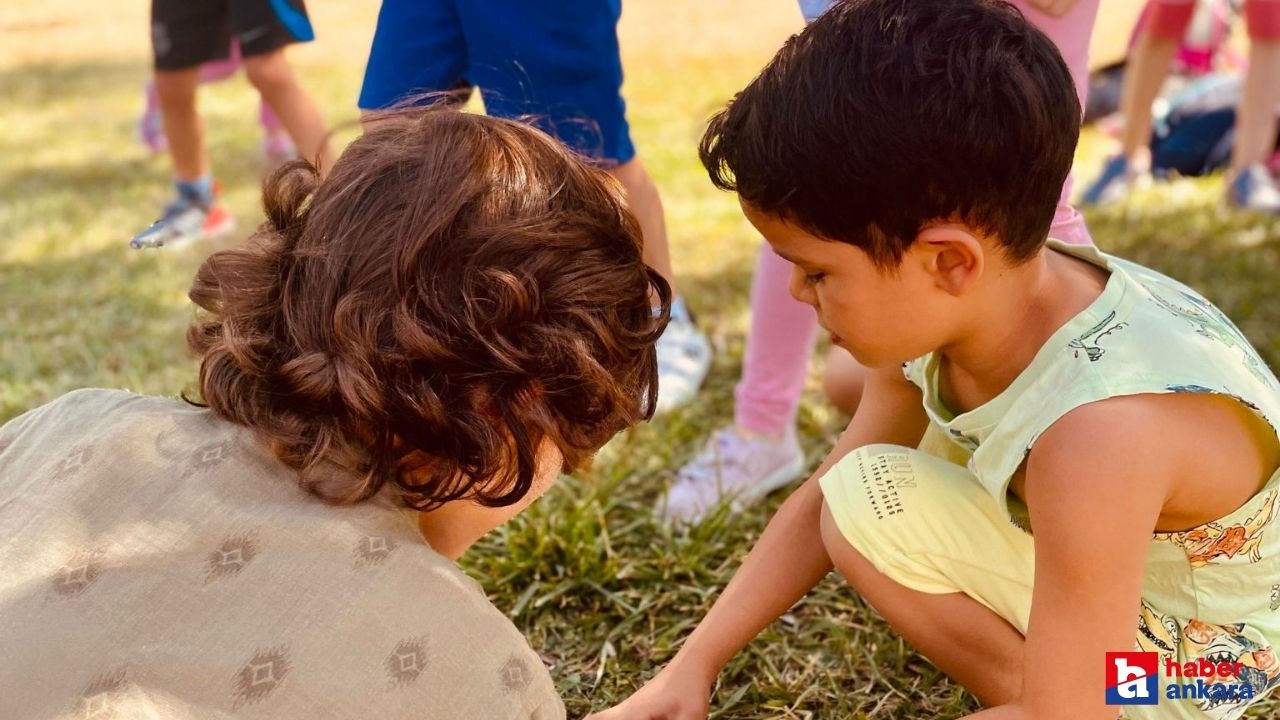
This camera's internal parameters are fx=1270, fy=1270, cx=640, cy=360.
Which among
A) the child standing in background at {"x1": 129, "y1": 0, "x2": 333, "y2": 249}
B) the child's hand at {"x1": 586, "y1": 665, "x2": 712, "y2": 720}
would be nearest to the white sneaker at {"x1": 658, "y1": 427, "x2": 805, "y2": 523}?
the child's hand at {"x1": 586, "y1": 665, "x2": 712, "y2": 720}

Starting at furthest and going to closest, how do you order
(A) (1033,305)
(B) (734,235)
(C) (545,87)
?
(B) (734,235) → (C) (545,87) → (A) (1033,305)

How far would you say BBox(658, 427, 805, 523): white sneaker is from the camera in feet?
6.97

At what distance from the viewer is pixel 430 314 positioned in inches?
46.9

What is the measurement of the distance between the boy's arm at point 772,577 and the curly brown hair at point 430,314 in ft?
1.13

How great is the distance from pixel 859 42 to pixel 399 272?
49 centimetres

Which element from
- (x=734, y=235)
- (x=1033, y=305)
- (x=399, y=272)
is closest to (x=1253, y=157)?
(x=734, y=235)

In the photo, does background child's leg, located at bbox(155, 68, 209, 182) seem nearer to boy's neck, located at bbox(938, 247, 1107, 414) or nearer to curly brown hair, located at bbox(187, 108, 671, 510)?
curly brown hair, located at bbox(187, 108, 671, 510)

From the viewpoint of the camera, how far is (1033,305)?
134 cm

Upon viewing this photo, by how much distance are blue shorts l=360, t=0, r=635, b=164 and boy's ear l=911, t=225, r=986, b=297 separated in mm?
901

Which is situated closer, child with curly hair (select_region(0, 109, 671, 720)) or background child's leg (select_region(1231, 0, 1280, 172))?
child with curly hair (select_region(0, 109, 671, 720))

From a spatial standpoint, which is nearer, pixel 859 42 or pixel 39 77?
pixel 859 42

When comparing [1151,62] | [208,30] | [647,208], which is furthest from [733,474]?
[1151,62]

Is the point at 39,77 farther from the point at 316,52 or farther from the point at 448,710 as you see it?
the point at 448,710

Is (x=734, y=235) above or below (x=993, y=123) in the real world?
below
